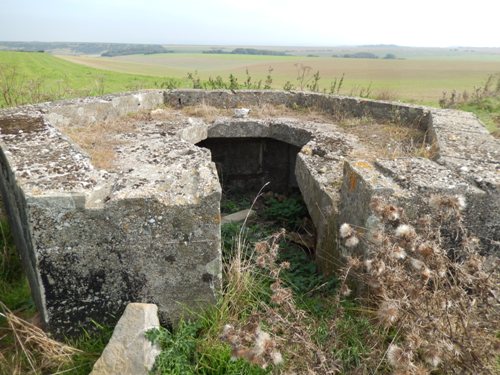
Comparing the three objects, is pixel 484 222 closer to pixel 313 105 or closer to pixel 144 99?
pixel 313 105

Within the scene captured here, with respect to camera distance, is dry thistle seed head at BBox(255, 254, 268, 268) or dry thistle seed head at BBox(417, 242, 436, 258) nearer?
dry thistle seed head at BBox(417, 242, 436, 258)

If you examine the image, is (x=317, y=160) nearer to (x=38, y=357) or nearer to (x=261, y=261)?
(x=261, y=261)

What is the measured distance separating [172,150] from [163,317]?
157 centimetres

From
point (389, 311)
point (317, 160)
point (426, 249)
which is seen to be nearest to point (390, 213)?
point (426, 249)

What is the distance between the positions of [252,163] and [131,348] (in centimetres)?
413

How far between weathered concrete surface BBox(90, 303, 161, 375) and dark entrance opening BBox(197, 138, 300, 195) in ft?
12.2

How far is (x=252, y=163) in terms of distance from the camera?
620 cm

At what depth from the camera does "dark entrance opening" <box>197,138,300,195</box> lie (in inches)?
241

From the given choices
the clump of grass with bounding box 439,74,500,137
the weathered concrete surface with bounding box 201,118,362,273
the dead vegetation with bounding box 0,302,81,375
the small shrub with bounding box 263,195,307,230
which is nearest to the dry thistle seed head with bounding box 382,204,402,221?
the weathered concrete surface with bounding box 201,118,362,273

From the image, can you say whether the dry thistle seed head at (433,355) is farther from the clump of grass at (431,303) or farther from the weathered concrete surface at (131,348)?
the weathered concrete surface at (131,348)

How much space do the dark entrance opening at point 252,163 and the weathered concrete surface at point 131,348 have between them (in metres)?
3.71

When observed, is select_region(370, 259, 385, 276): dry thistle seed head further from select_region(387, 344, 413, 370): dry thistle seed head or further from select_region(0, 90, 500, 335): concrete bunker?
select_region(0, 90, 500, 335): concrete bunker

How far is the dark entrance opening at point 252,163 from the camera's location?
20.0 feet

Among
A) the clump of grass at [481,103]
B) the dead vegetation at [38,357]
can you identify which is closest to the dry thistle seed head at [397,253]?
the dead vegetation at [38,357]
